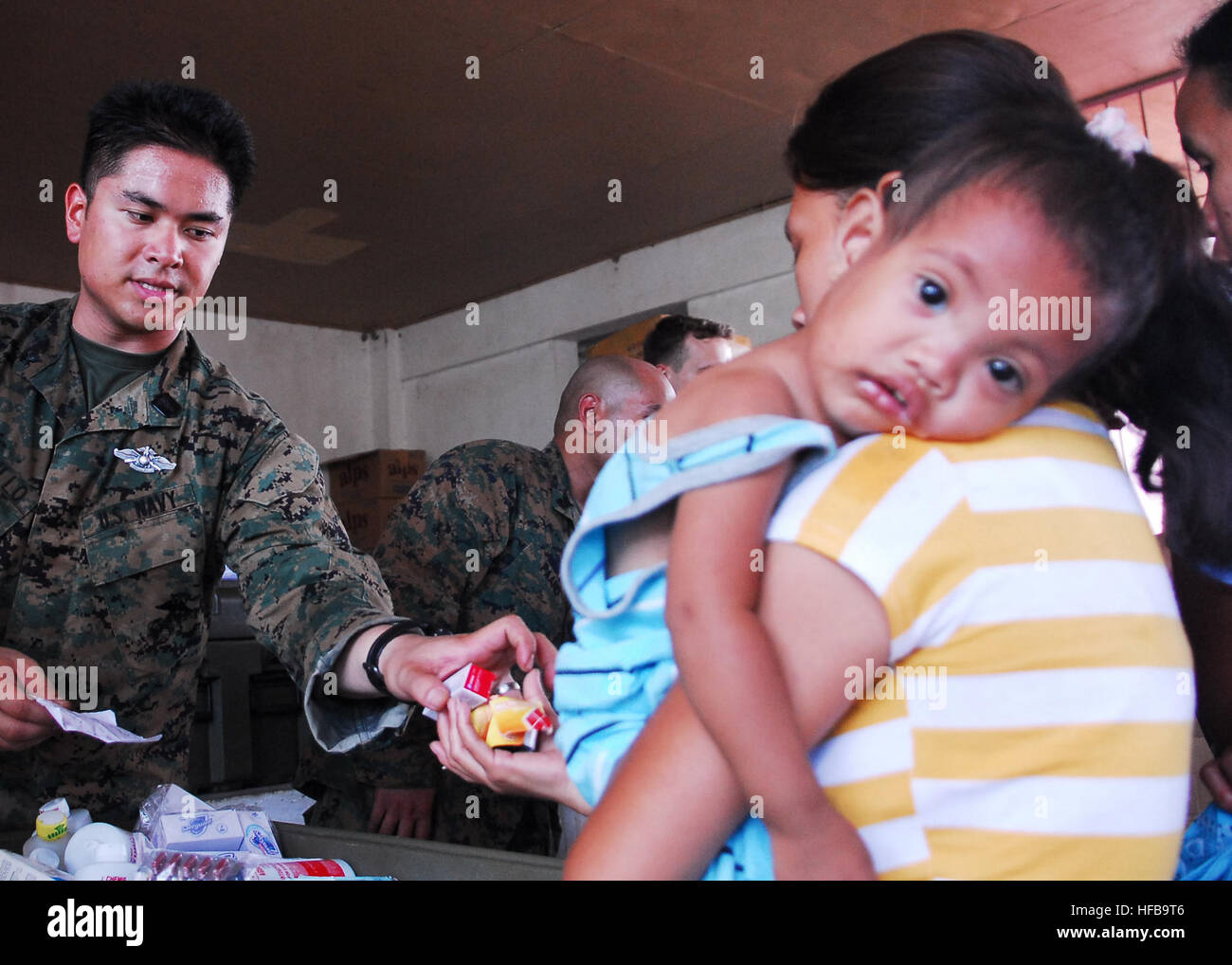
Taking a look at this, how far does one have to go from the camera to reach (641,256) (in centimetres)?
553

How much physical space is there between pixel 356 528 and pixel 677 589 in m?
5.67

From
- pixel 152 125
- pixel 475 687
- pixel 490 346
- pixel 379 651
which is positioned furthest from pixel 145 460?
pixel 490 346

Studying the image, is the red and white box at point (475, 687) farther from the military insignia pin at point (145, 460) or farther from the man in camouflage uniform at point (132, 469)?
the military insignia pin at point (145, 460)

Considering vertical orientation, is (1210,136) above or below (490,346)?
below

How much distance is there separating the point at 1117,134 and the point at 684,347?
2796mm

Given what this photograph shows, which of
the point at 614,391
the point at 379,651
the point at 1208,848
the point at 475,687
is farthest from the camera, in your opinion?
the point at 614,391

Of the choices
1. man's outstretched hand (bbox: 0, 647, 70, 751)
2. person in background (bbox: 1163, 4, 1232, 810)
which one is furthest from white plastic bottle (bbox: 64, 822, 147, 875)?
person in background (bbox: 1163, 4, 1232, 810)

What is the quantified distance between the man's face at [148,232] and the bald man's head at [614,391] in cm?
106

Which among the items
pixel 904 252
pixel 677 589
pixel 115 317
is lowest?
pixel 677 589

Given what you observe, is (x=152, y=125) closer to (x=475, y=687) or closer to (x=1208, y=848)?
(x=475, y=687)

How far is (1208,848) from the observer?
89 centimetres

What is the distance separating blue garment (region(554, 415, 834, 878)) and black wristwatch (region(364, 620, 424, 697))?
0.59 metres
